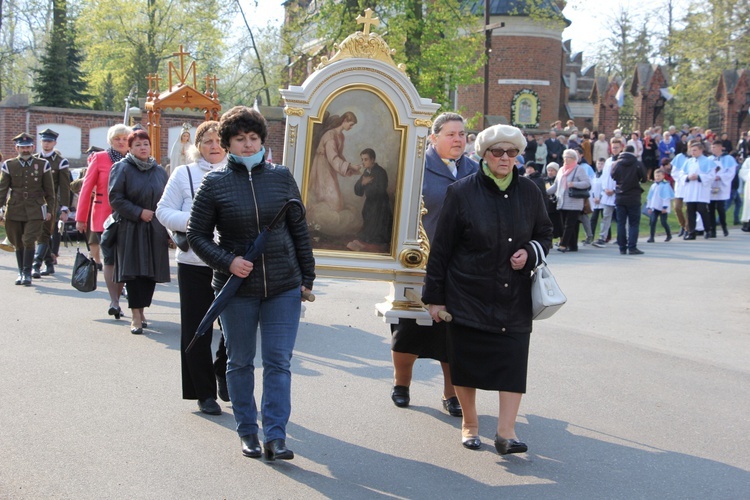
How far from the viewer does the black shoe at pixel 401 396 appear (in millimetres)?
6840

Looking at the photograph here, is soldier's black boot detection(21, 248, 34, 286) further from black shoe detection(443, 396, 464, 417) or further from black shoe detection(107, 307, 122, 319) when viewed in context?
black shoe detection(443, 396, 464, 417)

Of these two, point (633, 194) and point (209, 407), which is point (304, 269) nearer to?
point (209, 407)

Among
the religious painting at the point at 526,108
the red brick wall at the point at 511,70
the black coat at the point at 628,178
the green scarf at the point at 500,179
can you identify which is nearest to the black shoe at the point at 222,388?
the green scarf at the point at 500,179

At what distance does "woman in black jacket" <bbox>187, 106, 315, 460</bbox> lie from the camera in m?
5.37

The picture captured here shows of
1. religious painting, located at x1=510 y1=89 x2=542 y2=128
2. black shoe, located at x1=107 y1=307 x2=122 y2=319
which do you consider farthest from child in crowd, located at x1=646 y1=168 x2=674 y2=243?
religious painting, located at x1=510 y1=89 x2=542 y2=128

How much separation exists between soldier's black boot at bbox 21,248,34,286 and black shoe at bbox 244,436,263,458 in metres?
8.05

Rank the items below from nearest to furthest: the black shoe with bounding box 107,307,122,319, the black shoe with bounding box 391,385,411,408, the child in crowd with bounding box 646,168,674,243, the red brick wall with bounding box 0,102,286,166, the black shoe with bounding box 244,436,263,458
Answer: the black shoe with bounding box 244,436,263,458, the black shoe with bounding box 391,385,411,408, the black shoe with bounding box 107,307,122,319, the child in crowd with bounding box 646,168,674,243, the red brick wall with bounding box 0,102,286,166

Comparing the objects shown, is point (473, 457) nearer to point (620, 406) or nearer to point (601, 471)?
point (601, 471)

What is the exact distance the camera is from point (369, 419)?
6488 millimetres

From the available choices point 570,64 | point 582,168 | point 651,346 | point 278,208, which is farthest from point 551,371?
point 570,64

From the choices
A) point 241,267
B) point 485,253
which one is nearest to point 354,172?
point 485,253

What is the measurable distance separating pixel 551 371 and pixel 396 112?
2615mm

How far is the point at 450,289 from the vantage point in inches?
A: 229

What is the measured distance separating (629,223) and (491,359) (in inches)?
482
